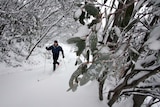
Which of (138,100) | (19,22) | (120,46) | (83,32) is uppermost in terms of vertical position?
(19,22)

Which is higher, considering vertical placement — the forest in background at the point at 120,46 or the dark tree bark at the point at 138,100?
the forest in background at the point at 120,46

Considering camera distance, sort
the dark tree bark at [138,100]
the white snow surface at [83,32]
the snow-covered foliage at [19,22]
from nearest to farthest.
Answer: the white snow surface at [83,32], the dark tree bark at [138,100], the snow-covered foliage at [19,22]

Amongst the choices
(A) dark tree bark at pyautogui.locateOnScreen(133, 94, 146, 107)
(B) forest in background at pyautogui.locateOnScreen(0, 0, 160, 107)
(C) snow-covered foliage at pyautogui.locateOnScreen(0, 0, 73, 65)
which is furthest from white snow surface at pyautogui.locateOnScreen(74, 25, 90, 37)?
(C) snow-covered foliage at pyautogui.locateOnScreen(0, 0, 73, 65)

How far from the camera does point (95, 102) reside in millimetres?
3984

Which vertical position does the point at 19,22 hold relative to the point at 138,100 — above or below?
above

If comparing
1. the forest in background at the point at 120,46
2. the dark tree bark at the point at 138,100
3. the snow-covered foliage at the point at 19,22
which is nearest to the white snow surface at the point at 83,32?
the forest in background at the point at 120,46

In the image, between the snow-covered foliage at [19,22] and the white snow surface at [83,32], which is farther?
the snow-covered foliage at [19,22]

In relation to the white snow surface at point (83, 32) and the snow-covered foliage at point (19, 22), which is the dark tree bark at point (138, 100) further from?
the snow-covered foliage at point (19, 22)

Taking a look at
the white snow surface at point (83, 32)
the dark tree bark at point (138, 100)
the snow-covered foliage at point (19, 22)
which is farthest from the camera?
the snow-covered foliage at point (19, 22)

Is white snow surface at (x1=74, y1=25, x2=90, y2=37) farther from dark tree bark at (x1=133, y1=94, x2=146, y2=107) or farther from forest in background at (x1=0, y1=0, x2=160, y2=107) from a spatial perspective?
dark tree bark at (x1=133, y1=94, x2=146, y2=107)

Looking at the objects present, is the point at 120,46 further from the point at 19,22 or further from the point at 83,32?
the point at 19,22

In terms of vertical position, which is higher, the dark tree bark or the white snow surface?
the white snow surface

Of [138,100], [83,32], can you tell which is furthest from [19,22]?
[83,32]

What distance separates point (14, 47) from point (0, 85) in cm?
651
